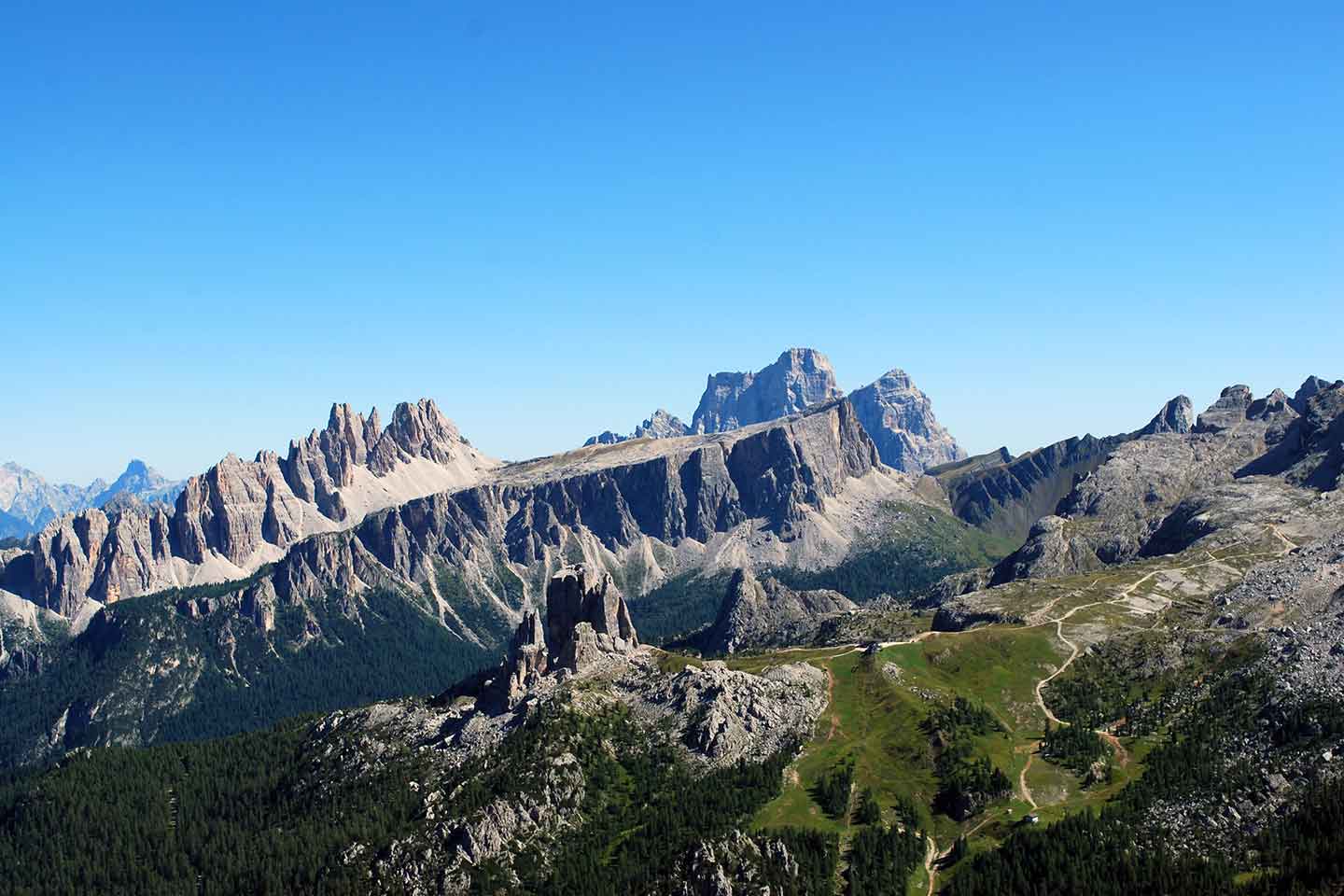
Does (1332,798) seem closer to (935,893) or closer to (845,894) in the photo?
(935,893)

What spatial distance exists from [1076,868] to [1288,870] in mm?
30421

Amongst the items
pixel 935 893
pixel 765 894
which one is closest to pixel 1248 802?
pixel 935 893

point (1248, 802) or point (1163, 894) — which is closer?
point (1163, 894)

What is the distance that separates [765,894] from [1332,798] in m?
89.5

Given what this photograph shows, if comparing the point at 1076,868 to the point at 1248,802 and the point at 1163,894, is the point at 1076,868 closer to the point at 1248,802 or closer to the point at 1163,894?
the point at 1163,894

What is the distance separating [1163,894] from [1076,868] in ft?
45.3

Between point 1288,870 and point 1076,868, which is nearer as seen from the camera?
point 1288,870

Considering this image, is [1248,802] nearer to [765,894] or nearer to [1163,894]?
[1163,894]

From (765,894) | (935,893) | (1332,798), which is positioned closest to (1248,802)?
(1332,798)

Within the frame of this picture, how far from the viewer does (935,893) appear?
199000 mm

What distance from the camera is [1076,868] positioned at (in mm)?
190625

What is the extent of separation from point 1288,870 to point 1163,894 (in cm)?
1763

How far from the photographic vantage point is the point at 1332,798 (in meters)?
186

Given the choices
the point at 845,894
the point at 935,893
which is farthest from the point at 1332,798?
the point at 845,894
